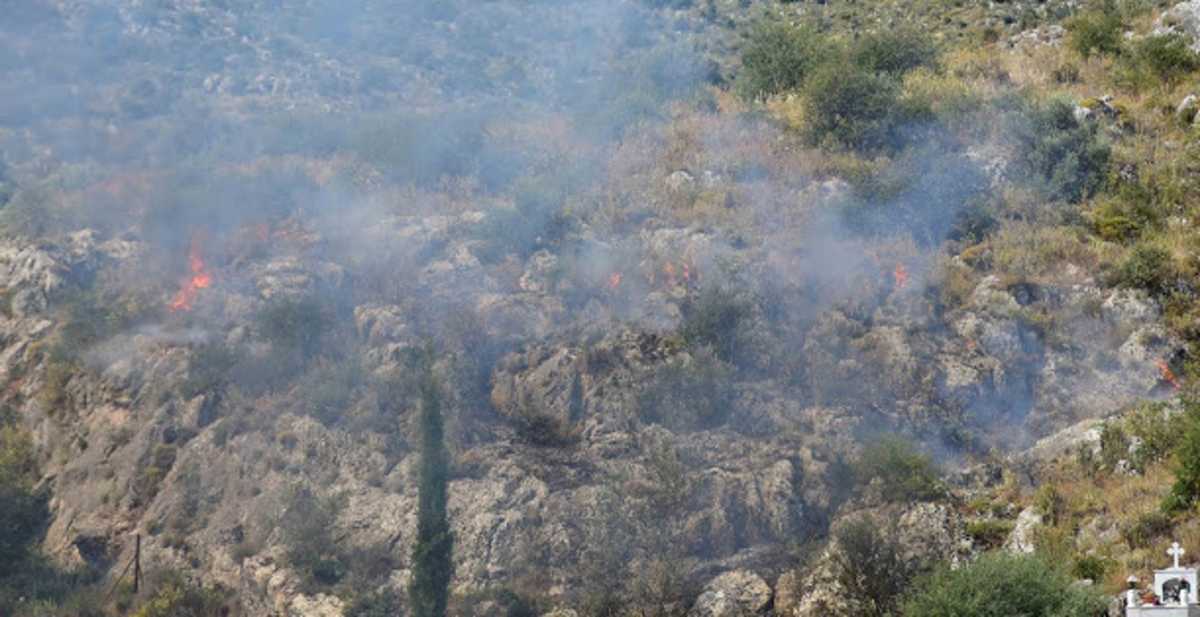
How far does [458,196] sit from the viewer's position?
1190 inches

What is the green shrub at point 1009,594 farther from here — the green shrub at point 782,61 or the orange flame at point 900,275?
the green shrub at point 782,61

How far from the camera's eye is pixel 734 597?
19906mm

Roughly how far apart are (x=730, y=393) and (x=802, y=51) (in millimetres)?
16753

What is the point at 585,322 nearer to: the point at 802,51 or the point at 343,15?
the point at 802,51

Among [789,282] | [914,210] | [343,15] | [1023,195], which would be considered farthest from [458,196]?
[343,15]

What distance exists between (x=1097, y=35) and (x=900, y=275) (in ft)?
43.3

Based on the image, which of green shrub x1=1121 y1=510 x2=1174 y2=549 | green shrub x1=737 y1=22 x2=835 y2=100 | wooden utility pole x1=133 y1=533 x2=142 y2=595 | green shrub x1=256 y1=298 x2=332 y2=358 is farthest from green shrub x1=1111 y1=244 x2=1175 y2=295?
wooden utility pole x1=133 y1=533 x2=142 y2=595

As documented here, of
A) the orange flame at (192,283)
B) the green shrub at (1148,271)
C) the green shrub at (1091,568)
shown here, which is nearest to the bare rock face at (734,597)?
the green shrub at (1091,568)

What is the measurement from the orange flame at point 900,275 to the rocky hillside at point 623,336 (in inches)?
5.8

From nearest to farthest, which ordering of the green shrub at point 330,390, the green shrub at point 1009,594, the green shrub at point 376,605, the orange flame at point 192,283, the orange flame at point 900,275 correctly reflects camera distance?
the green shrub at point 1009,594
the green shrub at point 376,605
the green shrub at point 330,390
the orange flame at point 900,275
the orange flame at point 192,283

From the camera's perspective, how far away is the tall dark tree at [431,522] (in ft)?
66.4

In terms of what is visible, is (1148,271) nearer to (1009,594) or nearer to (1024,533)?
(1024,533)

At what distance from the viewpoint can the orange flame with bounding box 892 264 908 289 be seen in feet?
85.9

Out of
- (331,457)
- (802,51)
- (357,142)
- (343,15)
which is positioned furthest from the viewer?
(343,15)
